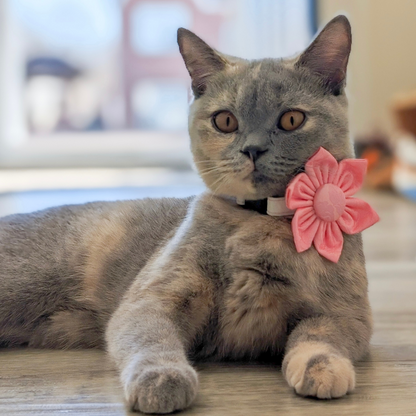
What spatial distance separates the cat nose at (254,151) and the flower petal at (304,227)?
0.40ft

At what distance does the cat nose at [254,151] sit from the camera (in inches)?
42.2

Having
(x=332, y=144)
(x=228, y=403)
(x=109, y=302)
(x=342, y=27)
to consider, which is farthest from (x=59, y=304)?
(x=342, y=27)

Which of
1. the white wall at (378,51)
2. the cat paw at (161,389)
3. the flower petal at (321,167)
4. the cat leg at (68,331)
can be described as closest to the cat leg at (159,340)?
the cat paw at (161,389)

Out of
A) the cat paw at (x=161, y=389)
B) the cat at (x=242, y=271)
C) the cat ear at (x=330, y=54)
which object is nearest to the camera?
the cat paw at (x=161, y=389)

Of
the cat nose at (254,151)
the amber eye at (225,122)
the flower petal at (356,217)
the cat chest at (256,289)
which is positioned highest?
the amber eye at (225,122)

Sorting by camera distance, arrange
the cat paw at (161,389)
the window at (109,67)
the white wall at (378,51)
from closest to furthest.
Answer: the cat paw at (161,389) → the white wall at (378,51) → the window at (109,67)

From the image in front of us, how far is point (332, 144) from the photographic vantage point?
1.14 meters

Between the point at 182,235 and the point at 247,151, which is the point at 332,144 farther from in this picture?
the point at 182,235

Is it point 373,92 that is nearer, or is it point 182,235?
point 182,235

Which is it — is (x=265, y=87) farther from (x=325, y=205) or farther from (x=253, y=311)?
(x=253, y=311)

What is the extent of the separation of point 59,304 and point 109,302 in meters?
0.12

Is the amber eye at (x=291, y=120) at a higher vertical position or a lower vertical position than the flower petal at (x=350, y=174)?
higher

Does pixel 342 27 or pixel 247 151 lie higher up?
pixel 342 27

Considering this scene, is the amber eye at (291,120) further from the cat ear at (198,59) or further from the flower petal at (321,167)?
the cat ear at (198,59)
